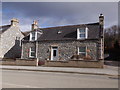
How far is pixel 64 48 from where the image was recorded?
2430 cm

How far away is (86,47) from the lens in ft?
75.4

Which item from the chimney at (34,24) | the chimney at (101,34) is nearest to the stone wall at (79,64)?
the chimney at (101,34)

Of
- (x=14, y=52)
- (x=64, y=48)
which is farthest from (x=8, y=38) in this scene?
(x=64, y=48)

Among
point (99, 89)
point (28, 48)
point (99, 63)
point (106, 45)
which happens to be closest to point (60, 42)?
point (28, 48)

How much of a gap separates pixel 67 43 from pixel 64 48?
96 cm

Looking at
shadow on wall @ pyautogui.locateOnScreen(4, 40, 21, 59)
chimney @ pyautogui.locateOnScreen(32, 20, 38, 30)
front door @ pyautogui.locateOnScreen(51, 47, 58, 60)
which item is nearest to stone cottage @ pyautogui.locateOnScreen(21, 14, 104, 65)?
front door @ pyautogui.locateOnScreen(51, 47, 58, 60)

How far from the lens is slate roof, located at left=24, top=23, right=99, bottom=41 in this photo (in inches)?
936

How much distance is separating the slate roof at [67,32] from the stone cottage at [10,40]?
801cm

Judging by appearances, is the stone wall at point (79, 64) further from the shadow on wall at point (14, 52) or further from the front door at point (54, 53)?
the shadow on wall at point (14, 52)

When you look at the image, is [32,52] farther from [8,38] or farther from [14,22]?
[14,22]

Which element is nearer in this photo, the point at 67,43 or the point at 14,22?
the point at 67,43

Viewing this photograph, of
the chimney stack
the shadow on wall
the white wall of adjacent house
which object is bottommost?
the shadow on wall

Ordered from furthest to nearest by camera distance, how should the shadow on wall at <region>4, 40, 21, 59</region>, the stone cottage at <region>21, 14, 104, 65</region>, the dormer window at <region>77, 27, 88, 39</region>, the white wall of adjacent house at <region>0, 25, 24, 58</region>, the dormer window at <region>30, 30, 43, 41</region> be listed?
1. the shadow on wall at <region>4, 40, 21, 59</region>
2. the white wall of adjacent house at <region>0, 25, 24, 58</region>
3. the dormer window at <region>30, 30, 43, 41</region>
4. the dormer window at <region>77, 27, 88, 39</region>
5. the stone cottage at <region>21, 14, 104, 65</region>

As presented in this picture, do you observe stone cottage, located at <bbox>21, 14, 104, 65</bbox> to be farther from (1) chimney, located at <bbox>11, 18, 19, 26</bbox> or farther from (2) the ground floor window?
(1) chimney, located at <bbox>11, 18, 19, 26</bbox>
